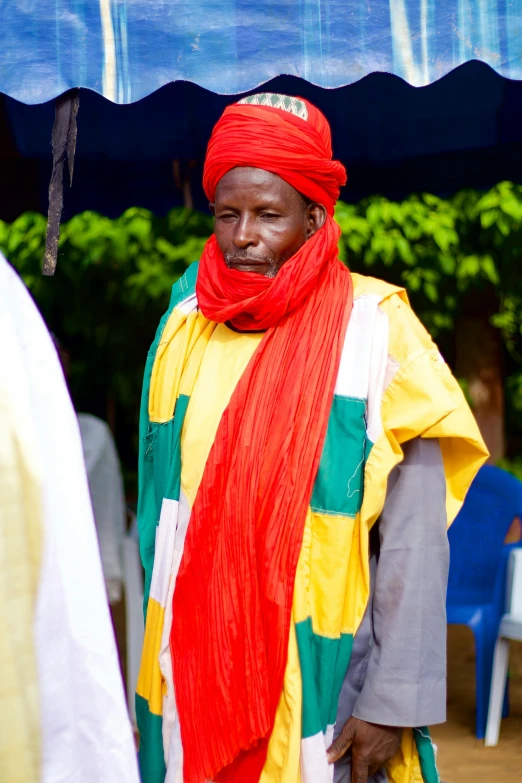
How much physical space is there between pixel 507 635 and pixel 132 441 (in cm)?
357

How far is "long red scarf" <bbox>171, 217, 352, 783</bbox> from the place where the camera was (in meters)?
2.15

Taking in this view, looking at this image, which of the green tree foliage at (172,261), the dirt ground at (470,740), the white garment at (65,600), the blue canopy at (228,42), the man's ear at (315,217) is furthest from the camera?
the green tree foliage at (172,261)

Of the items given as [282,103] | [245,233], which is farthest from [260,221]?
[282,103]

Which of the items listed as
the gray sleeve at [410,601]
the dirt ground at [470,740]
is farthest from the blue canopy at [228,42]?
the dirt ground at [470,740]

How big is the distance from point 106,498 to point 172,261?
1.20 m

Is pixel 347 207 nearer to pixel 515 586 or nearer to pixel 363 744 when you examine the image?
pixel 515 586

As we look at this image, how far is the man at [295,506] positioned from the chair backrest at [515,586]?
6.43ft

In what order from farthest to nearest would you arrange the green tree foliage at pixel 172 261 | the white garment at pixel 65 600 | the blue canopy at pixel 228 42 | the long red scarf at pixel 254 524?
1. the green tree foliage at pixel 172 261
2. the blue canopy at pixel 228 42
3. the long red scarf at pixel 254 524
4. the white garment at pixel 65 600

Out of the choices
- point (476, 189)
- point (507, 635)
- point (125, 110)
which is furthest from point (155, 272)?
point (507, 635)

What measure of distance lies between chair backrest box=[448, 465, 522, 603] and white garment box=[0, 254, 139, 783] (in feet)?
11.0

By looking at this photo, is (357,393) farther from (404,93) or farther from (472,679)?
(472,679)

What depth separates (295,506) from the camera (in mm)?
2162

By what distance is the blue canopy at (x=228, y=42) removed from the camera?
2295mm

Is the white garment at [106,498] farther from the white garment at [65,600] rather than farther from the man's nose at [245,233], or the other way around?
the white garment at [65,600]
